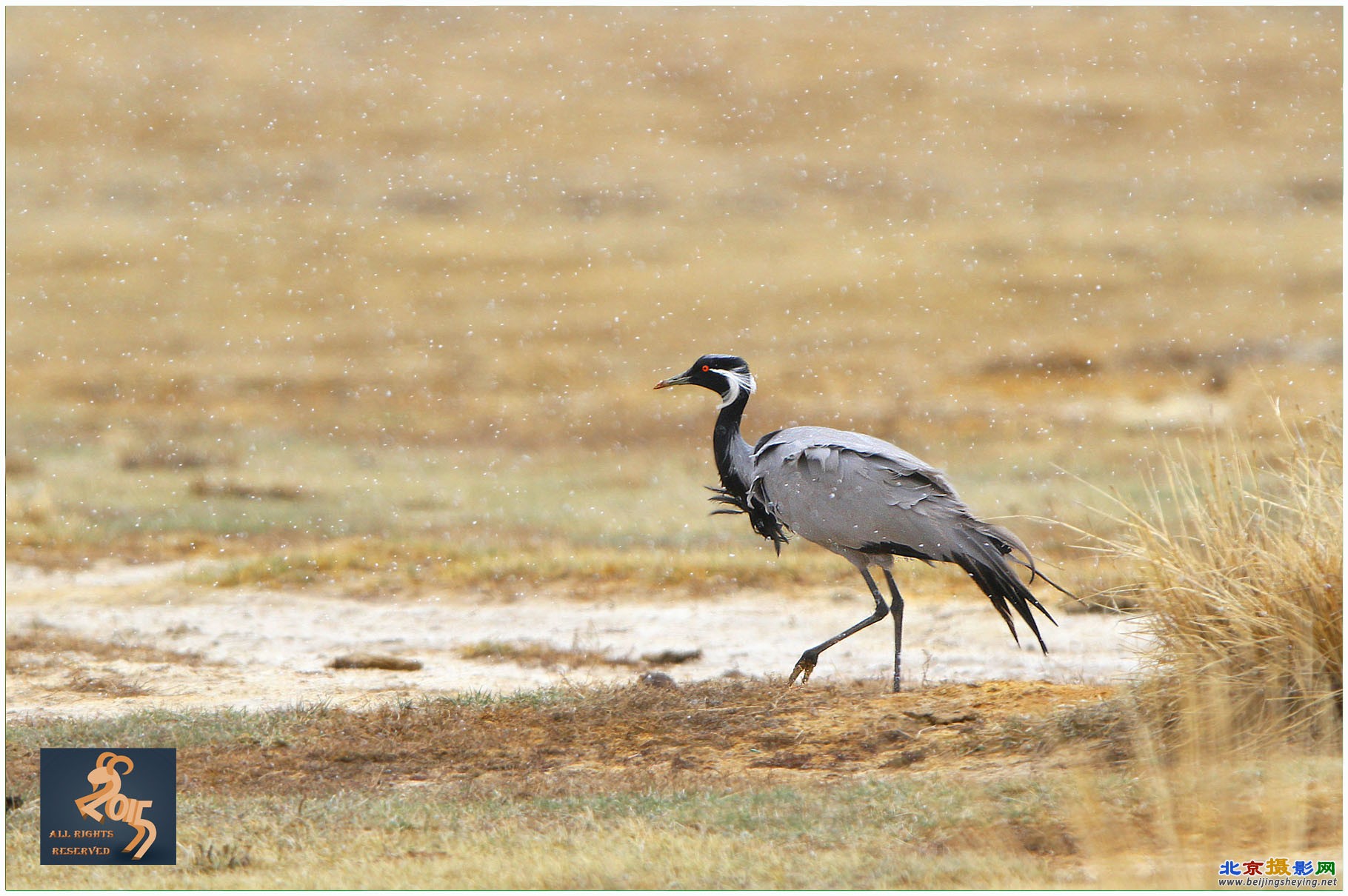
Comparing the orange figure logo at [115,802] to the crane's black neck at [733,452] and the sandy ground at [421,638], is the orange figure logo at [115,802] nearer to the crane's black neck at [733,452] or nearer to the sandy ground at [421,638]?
the sandy ground at [421,638]

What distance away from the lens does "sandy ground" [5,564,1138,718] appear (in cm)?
945

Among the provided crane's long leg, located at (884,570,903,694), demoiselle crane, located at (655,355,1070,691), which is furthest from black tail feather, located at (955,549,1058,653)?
crane's long leg, located at (884,570,903,694)

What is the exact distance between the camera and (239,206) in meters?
52.2

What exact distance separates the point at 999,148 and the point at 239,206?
31595mm

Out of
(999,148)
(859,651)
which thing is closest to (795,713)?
(859,651)

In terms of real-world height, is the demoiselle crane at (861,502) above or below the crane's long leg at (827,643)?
above

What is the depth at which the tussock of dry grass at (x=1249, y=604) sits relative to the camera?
643 cm

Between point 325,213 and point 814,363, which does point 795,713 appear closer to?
point 814,363

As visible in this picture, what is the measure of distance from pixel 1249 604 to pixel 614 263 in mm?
40271

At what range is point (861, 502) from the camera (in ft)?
24.7

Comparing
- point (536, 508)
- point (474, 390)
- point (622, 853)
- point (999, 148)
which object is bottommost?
point (622, 853)

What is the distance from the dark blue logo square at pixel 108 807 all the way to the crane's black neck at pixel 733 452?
3.46m

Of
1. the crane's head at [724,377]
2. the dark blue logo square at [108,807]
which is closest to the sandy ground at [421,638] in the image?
the dark blue logo square at [108,807]

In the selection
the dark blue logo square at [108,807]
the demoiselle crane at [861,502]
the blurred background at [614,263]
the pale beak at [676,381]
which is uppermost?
the blurred background at [614,263]
